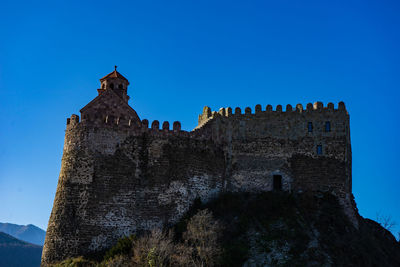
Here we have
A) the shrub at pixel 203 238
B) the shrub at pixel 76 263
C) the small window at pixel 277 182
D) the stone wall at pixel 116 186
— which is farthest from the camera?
the small window at pixel 277 182

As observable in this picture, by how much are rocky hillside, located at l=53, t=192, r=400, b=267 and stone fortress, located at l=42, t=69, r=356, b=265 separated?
5.01 ft

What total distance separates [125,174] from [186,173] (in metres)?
4.85

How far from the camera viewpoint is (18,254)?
4582 inches

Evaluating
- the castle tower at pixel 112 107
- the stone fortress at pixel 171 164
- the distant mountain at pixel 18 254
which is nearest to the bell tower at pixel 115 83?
the castle tower at pixel 112 107

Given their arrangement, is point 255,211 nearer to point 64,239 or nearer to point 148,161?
point 148,161

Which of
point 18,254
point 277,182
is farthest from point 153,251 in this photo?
point 18,254

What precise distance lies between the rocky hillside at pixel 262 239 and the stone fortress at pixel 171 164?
1528 millimetres

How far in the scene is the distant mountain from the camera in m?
112

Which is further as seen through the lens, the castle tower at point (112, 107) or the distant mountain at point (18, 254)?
the distant mountain at point (18, 254)

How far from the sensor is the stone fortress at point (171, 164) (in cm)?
3244

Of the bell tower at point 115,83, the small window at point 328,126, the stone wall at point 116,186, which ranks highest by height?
the bell tower at point 115,83

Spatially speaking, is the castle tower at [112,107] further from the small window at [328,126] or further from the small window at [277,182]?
the small window at [328,126]

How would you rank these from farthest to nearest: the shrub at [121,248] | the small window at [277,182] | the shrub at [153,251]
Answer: the small window at [277,182] < the shrub at [121,248] < the shrub at [153,251]

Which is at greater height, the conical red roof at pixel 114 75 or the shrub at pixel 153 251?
the conical red roof at pixel 114 75
